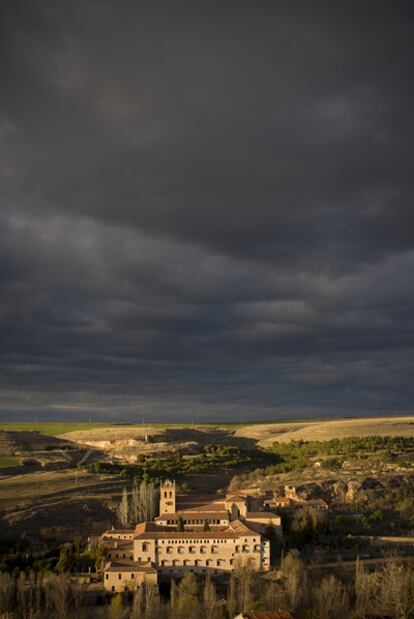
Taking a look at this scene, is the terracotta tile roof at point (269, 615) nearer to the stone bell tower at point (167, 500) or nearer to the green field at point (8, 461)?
the stone bell tower at point (167, 500)

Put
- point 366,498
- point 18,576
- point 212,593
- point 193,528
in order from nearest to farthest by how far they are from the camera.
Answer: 1. point 212,593
2. point 18,576
3. point 193,528
4. point 366,498

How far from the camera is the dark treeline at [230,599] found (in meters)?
34.0

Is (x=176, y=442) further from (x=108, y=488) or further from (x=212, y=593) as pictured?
(x=212, y=593)

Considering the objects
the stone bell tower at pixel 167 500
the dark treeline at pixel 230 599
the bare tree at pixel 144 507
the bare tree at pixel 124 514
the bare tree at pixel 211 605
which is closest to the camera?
the bare tree at pixel 211 605

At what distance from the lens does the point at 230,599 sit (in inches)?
1420

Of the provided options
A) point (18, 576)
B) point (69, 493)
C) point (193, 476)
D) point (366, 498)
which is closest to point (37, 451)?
point (193, 476)

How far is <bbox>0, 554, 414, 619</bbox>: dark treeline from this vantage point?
34000 mm

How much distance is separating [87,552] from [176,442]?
85158mm

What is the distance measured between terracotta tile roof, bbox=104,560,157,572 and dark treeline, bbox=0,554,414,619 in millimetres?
1856

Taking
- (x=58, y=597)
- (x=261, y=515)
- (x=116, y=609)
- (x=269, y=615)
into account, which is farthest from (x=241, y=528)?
(x=58, y=597)

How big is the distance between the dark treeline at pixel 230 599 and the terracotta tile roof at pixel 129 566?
6.09 feet

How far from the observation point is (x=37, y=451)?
103 m

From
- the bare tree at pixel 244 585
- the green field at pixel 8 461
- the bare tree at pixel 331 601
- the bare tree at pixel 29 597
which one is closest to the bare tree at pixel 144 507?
the bare tree at pixel 244 585

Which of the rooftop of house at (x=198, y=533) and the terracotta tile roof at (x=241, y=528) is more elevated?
the terracotta tile roof at (x=241, y=528)
